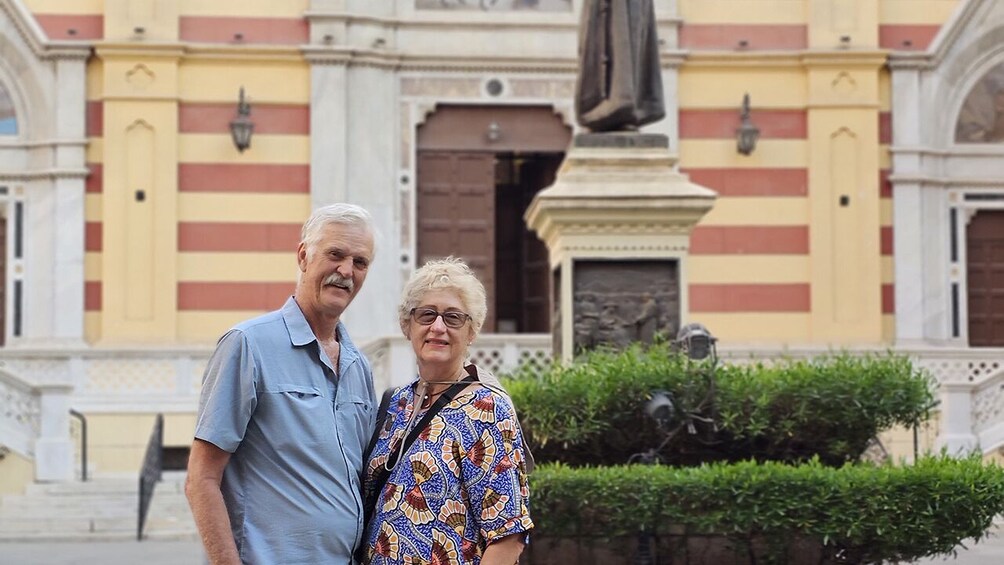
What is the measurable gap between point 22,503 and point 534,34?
9.73 m

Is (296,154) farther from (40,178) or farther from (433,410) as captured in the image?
(433,410)

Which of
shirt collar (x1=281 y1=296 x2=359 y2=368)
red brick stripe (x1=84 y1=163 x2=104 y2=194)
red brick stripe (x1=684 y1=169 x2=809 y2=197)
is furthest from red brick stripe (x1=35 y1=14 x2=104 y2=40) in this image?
shirt collar (x1=281 y1=296 x2=359 y2=368)

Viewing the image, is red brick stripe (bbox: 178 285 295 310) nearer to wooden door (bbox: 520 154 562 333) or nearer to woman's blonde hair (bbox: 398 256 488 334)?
wooden door (bbox: 520 154 562 333)

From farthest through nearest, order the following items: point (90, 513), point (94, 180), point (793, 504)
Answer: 1. point (94, 180)
2. point (90, 513)
3. point (793, 504)

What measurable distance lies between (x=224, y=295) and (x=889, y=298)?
362 inches

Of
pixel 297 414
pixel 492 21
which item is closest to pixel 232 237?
pixel 492 21

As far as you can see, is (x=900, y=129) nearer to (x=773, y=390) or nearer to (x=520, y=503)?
(x=773, y=390)

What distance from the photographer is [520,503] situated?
412 centimetres

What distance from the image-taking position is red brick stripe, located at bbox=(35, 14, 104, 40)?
20.7m

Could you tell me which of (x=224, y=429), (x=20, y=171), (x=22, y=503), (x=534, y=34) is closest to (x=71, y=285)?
(x=20, y=171)

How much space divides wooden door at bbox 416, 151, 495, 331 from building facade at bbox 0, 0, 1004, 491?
3cm

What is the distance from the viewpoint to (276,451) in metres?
4.06

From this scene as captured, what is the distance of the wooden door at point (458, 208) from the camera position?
69.9ft

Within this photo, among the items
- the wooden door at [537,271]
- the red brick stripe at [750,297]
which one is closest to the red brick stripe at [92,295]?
the wooden door at [537,271]
